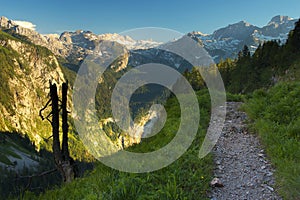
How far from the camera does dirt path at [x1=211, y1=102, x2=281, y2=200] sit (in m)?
5.48

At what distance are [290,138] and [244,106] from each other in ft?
17.7

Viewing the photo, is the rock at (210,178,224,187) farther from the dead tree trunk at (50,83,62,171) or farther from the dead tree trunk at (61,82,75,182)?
the dead tree trunk at (50,83,62,171)

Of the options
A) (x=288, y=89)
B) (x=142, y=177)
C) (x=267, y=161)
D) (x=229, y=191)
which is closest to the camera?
(x=229, y=191)

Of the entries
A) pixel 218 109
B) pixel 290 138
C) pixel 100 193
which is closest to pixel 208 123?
pixel 218 109

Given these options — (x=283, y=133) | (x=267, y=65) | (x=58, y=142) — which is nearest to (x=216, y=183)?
(x=283, y=133)

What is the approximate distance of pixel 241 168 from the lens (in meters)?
6.73

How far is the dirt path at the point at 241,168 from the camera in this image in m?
5.48

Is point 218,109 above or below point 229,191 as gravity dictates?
above

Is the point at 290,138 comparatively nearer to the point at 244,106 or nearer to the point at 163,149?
the point at 163,149

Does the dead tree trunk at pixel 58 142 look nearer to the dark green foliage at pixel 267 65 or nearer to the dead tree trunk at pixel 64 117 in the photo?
the dead tree trunk at pixel 64 117

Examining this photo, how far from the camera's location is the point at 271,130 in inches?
334

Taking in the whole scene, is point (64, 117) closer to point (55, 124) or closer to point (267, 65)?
point (55, 124)

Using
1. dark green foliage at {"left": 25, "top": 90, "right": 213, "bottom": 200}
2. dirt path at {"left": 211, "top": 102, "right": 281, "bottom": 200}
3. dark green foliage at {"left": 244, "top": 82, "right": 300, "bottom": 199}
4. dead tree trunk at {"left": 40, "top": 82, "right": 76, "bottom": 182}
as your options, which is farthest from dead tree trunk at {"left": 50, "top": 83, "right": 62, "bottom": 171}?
dark green foliage at {"left": 244, "top": 82, "right": 300, "bottom": 199}

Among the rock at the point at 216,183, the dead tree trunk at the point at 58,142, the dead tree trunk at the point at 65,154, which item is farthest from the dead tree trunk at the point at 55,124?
the rock at the point at 216,183
